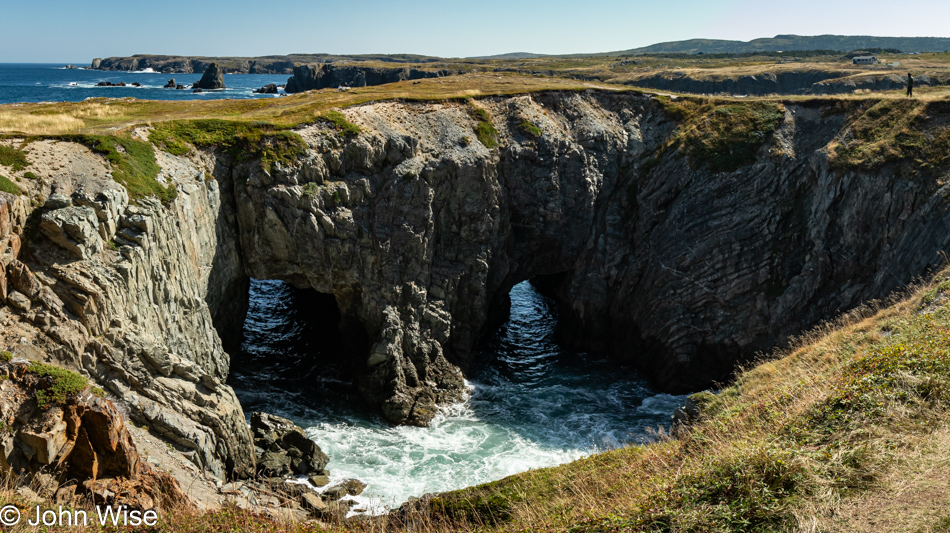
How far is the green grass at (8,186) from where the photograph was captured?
19.3m

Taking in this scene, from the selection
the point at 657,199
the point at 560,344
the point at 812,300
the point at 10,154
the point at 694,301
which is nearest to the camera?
the point at 10,154

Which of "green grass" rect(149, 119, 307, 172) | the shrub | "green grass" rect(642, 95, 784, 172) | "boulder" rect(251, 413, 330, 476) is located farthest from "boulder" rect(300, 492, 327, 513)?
"green grass" rect(642, 95, 784, 172)

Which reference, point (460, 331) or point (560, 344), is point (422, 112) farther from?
point (560, 344)

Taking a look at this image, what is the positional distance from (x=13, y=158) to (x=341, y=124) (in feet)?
53.4

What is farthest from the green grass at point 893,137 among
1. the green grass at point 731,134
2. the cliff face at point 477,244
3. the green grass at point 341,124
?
the green grass at point 341,124

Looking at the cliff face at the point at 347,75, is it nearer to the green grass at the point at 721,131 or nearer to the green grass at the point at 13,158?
the green grass at the point at 721,131

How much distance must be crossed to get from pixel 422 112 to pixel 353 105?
15.6 ft

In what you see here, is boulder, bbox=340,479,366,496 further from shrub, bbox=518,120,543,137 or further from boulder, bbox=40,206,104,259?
shrub, bbox=518,120,543,137

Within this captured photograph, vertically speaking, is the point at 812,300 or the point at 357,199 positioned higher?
the point at 357,199

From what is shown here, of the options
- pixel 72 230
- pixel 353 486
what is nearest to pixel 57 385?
pixel 72 230

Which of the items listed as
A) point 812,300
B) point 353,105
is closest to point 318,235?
point 353,105

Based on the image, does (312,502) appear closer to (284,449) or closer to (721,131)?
(284,449)

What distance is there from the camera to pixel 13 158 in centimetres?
2152

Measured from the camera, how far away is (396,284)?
34.3 meters
